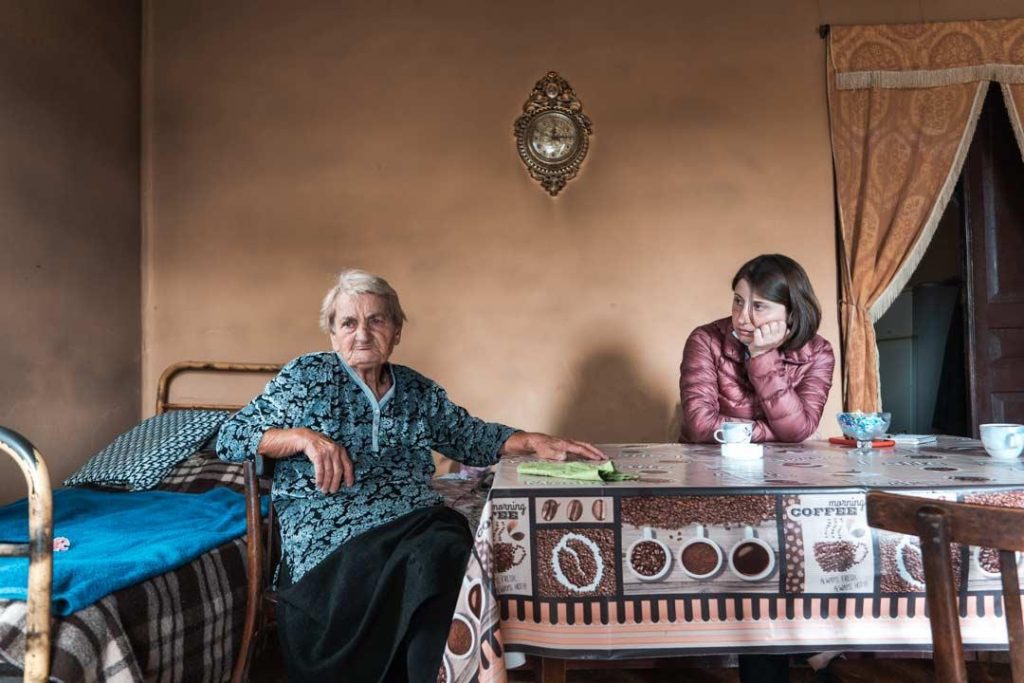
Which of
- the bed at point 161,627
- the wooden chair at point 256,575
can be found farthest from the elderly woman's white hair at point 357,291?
the bed at point 161,627

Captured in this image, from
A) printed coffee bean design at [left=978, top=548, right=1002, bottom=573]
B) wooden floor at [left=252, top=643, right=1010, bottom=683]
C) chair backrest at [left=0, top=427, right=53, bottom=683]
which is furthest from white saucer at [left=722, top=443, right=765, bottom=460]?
Answer: chair backrest at [left=0, top=427, right=53, bottom=683]

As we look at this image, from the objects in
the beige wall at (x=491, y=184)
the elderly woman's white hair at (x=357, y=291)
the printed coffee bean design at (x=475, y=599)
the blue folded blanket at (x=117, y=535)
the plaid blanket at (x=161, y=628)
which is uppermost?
the beige wall at (x=491, y=184)

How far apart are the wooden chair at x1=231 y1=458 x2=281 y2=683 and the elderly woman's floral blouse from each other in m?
0.06

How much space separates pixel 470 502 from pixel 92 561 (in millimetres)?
1108

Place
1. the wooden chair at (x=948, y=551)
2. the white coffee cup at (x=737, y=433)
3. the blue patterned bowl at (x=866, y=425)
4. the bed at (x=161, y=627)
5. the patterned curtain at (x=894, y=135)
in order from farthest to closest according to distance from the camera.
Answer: the patterned curtain at (x=894, y=135)
the blue patterned bowl at (x=866, y=425)
the white coffee cup at (x=737, y=433)
the bed at (x=161, y=627)
the wooden chair at (x=948, y=551)

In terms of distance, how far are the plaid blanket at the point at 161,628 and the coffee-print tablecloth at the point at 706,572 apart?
80 cm

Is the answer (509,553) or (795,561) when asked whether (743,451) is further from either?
(509,553)

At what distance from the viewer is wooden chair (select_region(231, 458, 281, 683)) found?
1809 mm

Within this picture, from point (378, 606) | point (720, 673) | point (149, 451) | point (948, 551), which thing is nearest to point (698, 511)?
point (948, 551)

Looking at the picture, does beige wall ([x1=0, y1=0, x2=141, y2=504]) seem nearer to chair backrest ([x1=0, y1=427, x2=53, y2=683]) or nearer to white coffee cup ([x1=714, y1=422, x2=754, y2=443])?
chair backrest ([x1=0, y1=427, x2=53, y2=683])

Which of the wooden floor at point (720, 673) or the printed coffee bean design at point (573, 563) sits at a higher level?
the printed coffee bean design at point (573, 563)

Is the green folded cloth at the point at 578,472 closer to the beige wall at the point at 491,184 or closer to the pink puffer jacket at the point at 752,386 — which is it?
the pink puffer jacket at the point at 752,386

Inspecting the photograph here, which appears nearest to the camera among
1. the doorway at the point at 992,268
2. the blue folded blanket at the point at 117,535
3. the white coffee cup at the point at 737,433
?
the blue folded blanket at the point at 117,535

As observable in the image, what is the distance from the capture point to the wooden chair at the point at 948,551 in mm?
830
